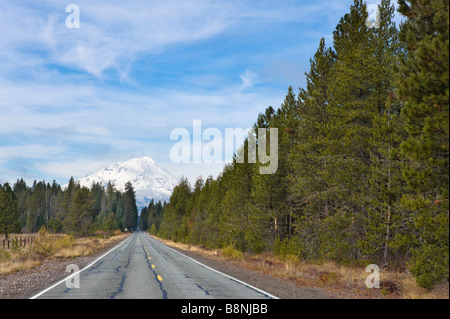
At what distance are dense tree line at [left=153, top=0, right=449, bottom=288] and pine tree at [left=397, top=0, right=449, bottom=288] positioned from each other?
28 millimetres

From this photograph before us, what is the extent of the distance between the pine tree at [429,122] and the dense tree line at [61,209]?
57.7 metres

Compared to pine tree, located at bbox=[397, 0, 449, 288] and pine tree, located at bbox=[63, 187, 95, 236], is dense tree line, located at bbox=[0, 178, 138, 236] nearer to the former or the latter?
pine tree, located at bbox=[63, 187, 95, 236]

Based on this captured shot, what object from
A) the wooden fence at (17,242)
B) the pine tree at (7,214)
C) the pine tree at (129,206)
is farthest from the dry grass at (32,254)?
the pine tree at (129,206)

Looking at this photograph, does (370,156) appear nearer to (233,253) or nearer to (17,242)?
(233,253)

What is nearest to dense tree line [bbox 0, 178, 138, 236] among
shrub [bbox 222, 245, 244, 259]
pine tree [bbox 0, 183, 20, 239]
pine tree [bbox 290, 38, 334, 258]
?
pine tree [bbox 0, 183, 20, 239]

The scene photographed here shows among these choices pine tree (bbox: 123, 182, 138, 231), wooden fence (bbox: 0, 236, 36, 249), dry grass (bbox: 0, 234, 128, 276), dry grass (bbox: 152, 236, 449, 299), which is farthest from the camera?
pine tree (bbox: 123, 182, 138, 231)

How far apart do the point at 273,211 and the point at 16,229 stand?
5790 cm

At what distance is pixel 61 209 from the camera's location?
92625 millimetres

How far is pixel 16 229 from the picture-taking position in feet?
202

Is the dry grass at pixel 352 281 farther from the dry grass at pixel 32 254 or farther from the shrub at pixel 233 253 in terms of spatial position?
the dry grass at pixel 32 254

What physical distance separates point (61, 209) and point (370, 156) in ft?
313

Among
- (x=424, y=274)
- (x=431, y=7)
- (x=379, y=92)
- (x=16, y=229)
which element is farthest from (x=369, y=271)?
(x=16, y=229)

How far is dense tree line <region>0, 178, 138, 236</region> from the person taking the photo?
201 feet
